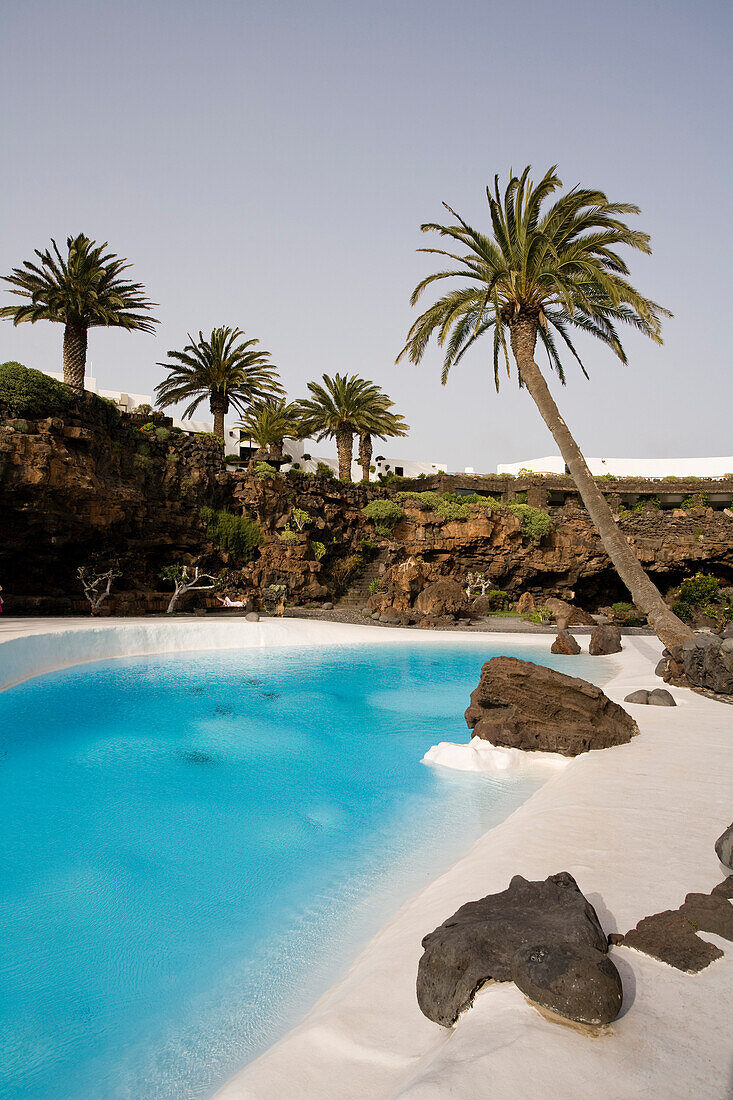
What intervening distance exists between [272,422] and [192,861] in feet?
101

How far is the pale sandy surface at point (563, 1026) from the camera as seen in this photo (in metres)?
2.13

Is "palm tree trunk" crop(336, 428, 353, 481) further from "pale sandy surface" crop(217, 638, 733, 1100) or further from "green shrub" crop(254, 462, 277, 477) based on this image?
"pale sandy surface" crop(217, 638, 733, 1100)

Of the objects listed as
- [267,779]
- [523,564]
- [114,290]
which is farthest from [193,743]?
[523,564]

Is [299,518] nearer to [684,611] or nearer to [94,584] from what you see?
[94,584]

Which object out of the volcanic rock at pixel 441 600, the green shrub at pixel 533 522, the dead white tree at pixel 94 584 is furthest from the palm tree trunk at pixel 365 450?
the dead white tree at pixel 94 584

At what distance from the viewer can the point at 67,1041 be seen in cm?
330

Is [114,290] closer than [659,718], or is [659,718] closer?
[659,718]

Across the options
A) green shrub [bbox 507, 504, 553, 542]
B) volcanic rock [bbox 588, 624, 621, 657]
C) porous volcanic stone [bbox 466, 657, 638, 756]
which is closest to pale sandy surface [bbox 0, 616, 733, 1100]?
porous volcanic stone [bbox 466, 657, 638, 756]

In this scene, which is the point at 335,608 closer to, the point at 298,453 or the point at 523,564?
the point at 523,564

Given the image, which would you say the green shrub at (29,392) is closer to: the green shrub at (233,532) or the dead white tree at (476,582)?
the green shrub at (233,532)

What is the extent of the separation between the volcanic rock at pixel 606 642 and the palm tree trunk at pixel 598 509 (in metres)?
3.52

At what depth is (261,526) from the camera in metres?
28.0

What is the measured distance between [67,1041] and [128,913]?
135 cm

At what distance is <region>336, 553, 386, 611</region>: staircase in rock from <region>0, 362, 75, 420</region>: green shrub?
14.6 m
